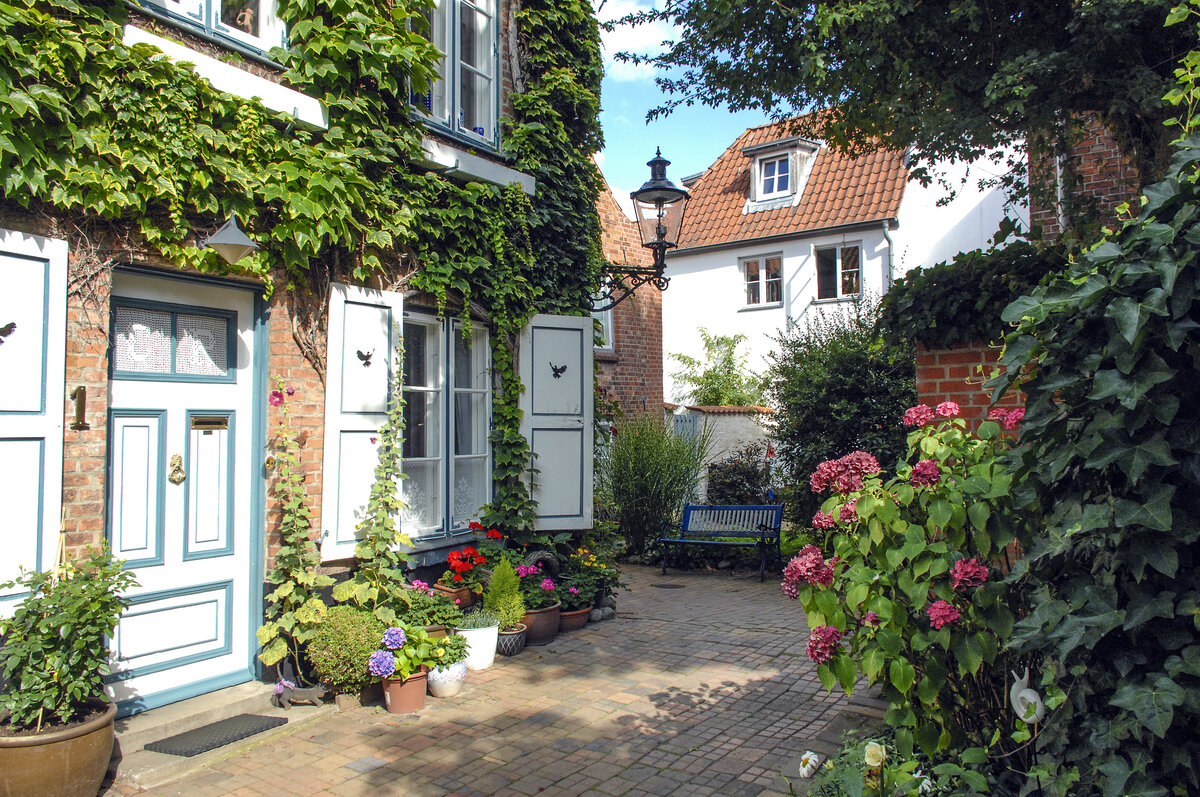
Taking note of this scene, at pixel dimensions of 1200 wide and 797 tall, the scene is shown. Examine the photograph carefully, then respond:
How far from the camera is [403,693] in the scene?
16.2ft

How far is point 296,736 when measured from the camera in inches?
180

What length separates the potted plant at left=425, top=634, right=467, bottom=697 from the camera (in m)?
5.19

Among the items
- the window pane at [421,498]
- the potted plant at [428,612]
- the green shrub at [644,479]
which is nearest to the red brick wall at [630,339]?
the green shrub at [644,479]

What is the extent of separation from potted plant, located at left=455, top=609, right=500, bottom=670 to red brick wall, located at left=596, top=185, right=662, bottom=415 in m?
7.85

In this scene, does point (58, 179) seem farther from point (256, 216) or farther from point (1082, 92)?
point (1082, 92)

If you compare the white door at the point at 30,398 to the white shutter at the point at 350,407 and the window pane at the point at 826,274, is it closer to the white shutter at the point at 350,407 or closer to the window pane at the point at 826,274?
the white shutter at the point at 350,407

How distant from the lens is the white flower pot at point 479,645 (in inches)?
225

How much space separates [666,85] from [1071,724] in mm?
5595

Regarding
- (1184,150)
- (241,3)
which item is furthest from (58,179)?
(1184,150)

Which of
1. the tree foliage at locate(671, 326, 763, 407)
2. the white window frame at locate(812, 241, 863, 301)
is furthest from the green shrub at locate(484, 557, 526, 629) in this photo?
the white window frame at locate(812, 241, 863, 301)

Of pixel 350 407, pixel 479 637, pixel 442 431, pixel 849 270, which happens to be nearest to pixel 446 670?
pixel 479 637

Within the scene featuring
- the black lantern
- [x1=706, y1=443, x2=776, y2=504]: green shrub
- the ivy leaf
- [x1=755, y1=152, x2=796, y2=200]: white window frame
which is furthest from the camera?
[x1=755, y1=152, x2=796, y2=200]: white window frame

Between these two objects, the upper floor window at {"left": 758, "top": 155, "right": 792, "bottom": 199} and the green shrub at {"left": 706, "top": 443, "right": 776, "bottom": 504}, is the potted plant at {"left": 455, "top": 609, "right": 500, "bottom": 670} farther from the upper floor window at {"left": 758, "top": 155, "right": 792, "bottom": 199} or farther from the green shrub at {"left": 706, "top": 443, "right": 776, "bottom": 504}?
the upper floor window at {"left": 758, "top": 155, "right": 792, "bottom": 199}

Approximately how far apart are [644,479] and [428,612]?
18.4ft
